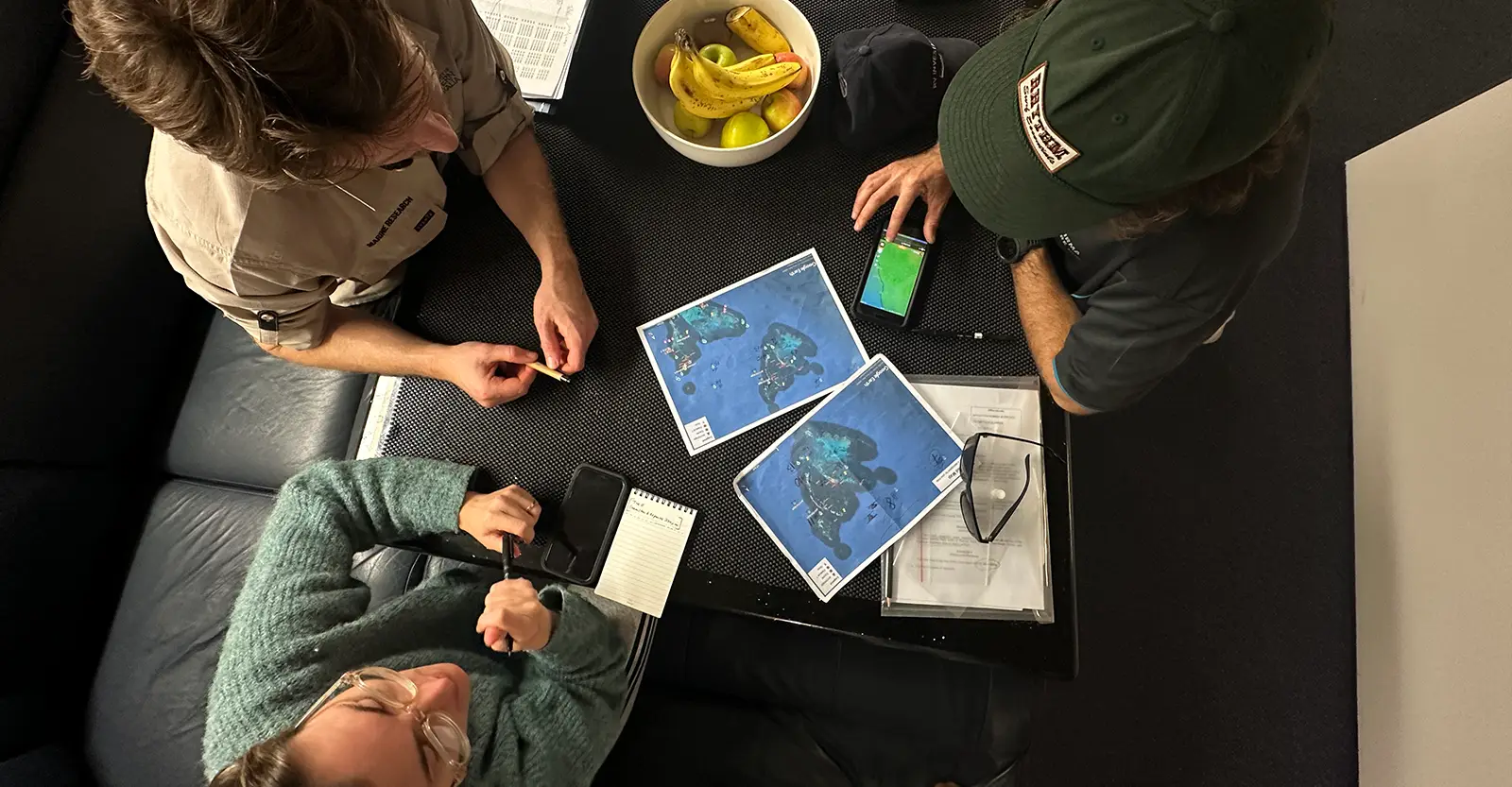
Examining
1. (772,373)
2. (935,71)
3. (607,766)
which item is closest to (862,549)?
(772,373)

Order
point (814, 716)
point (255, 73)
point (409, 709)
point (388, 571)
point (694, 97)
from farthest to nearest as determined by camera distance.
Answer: point (388, 571)
point (814, 716)
point (694, 97)
point (409, 709)
point (255, 73)

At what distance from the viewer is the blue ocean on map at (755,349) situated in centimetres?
106

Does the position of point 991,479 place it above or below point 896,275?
below

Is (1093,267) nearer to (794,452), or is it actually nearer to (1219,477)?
(794,452)

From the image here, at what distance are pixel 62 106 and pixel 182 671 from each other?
3.51 feet

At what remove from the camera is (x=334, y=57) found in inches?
27.5

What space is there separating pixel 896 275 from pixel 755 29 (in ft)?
1.40

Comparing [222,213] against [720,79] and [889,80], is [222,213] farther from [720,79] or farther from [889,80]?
[889,80]

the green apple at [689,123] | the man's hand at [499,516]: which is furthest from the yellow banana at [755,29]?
the man's hand at [499,516]

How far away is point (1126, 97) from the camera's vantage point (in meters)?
0.71

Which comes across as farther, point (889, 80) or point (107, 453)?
point (107, 453)

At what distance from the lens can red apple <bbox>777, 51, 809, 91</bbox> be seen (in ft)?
3.64

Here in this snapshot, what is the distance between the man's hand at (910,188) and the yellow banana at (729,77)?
192 mm

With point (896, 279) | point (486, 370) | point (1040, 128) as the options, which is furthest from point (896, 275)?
point (486, 370)
